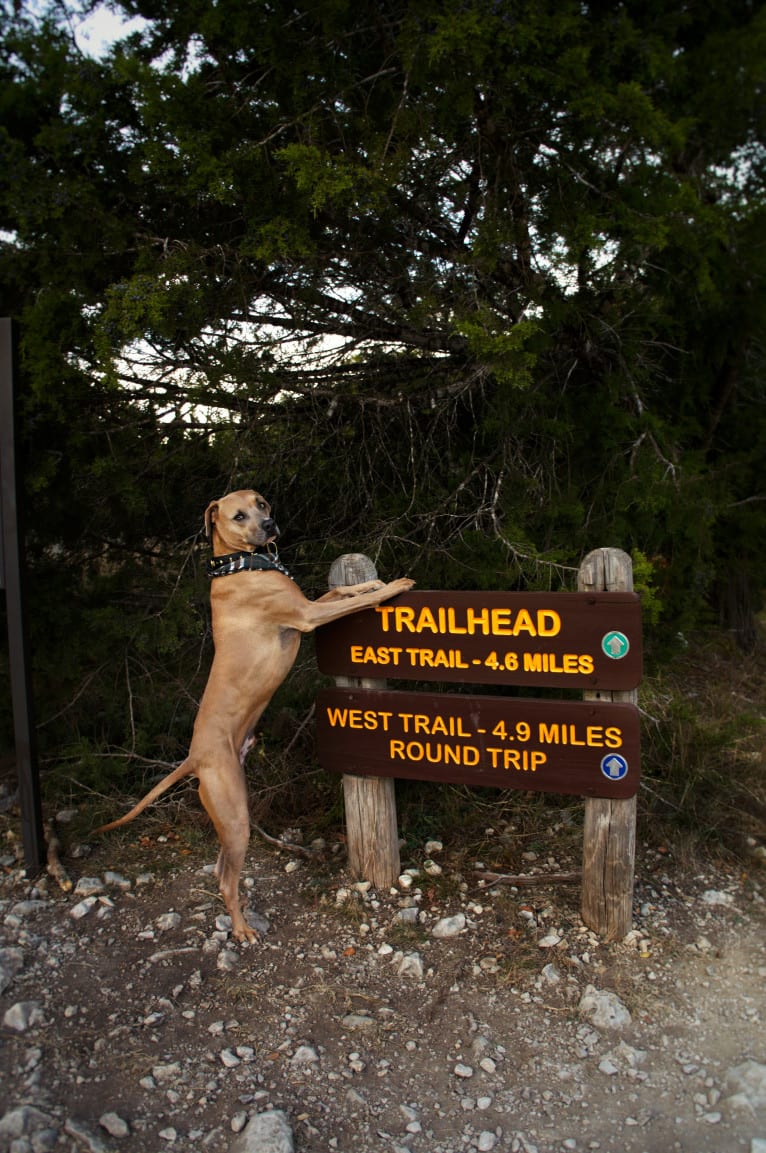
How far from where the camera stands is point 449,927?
369 cm

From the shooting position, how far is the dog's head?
3678 mm

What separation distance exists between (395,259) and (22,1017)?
14.4 feet

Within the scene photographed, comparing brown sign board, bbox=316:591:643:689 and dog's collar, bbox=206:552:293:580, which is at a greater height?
dog's collar, bbox=206:552:293:580

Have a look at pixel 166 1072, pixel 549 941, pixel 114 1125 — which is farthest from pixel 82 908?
pixel 549 941

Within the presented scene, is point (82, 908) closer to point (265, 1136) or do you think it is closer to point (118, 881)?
point (118, 881)

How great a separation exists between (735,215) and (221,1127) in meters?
5.13

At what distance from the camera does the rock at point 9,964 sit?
3.39m

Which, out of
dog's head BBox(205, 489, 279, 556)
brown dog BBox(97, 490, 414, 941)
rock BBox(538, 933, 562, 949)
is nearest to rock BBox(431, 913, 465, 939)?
rock BBox(538, 933, 562, 949)

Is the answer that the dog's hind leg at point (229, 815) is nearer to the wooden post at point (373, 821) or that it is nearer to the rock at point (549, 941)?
the wooden post at point (373, 821)

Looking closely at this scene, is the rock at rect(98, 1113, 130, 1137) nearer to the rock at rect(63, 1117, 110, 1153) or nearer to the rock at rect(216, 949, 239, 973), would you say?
the rock at rect(63, 1117, 110, 1153)

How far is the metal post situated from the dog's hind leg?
138 centimetres

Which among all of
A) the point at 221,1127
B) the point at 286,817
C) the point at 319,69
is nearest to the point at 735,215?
the point at 319,69

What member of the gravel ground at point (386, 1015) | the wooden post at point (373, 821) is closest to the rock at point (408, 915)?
the gravel ground at point (386, 1015)

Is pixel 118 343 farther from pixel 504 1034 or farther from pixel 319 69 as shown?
pixel 504 1034
